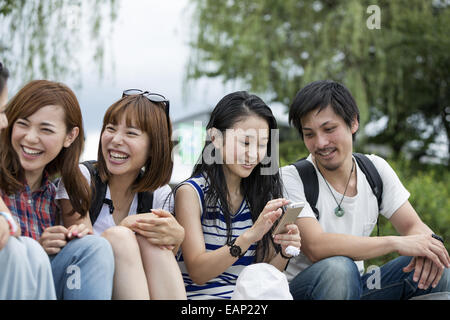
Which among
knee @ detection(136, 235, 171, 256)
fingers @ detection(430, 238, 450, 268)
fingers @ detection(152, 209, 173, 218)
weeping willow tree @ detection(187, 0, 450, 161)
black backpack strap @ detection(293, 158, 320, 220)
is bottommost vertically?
fingers @ detection(430, 238, 450, 268)

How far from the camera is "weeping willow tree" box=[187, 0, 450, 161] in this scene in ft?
30.4

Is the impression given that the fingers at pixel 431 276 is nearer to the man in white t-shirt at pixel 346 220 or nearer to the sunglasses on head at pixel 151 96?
the man in white t-shirt at pixel 346 220

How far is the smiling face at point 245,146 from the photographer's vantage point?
2275 mm

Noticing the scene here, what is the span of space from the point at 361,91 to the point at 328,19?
163 centimetres

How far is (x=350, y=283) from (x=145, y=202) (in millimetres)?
1008

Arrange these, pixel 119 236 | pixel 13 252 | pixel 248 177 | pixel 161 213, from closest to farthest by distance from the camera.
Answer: pixel 13 252 → pixel 119 236 → pixel 161 213 → pixel 248 177

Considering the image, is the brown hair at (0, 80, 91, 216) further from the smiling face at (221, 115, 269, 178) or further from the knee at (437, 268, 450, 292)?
the knee at (437, 268, 450, 292)

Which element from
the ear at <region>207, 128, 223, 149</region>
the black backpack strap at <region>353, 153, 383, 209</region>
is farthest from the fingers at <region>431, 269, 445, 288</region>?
the ear at <region>207, 128, 223, 149</region>

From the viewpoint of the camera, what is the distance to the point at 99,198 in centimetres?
221

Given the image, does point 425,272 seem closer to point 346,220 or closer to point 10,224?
point 346,220

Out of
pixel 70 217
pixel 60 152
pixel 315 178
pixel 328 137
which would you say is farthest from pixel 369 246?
pixel 60 152

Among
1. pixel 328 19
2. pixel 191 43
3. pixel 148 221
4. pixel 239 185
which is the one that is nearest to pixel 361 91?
pixel 328 19

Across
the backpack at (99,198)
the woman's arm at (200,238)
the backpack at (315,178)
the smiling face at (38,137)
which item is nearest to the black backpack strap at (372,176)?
the backpack at (315,178)

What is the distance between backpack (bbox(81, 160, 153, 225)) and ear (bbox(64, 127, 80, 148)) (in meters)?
0.23
